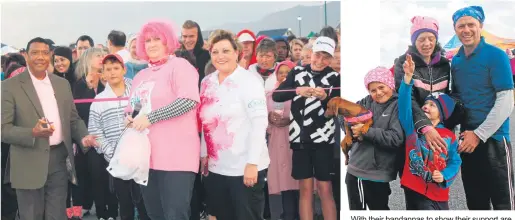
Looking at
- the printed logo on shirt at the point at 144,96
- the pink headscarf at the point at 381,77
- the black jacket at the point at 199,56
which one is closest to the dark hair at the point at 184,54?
the black jacket at the point at 199,56

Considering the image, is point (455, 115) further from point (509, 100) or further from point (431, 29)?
point (431, 29)

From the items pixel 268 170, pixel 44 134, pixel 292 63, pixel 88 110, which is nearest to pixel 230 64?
pixel 292 63

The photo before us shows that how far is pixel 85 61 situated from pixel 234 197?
1291 millimetres

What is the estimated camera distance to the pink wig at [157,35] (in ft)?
11.0

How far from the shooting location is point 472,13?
10.8 ft

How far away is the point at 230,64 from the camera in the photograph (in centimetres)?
330

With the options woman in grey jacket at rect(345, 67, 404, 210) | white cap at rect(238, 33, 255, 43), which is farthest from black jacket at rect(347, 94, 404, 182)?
white cap at rect(238, 33, 255, 43)

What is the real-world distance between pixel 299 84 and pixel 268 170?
57 centimetres

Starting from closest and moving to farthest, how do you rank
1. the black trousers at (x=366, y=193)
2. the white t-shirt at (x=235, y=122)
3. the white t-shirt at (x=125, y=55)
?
the white t-shirt at (x=235, y=122)
the black trousers at (x=366, y=193)
the white t-shirt at (x=125, y=55)

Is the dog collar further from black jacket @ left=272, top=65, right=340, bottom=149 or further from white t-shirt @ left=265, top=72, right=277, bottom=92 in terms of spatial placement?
white t-shirt @ left=265, top=72, right=277, bottom=92

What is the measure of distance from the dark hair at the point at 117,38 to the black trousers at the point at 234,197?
100 cm

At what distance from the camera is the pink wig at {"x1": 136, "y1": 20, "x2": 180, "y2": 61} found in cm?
336

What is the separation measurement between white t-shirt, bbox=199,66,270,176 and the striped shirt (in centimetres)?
52

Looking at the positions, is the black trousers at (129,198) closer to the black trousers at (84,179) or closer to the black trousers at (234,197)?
the black trousers at (84,179)
